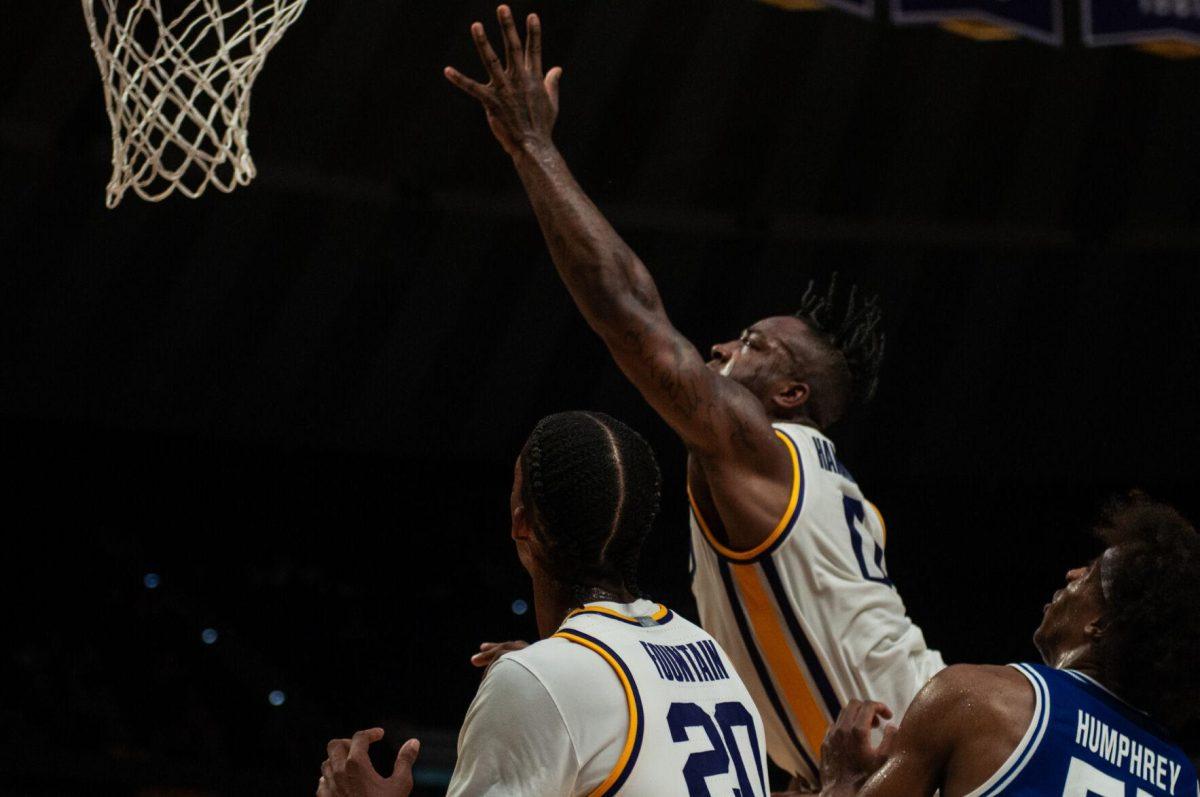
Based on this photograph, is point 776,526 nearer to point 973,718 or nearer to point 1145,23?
point 973,718

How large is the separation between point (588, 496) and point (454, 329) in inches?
401

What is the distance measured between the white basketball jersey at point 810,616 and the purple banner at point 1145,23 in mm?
3572

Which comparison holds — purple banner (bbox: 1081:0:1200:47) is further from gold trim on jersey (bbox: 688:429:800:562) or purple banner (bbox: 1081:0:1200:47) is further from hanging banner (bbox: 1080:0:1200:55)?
gold trim on jersey (bbox: 688:429:800:562)

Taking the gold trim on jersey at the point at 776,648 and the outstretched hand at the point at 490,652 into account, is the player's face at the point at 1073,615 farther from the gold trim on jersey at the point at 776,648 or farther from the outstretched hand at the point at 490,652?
the outstretched hand at the point at 490,652

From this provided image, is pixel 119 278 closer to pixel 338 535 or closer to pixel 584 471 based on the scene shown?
pixel 338 535

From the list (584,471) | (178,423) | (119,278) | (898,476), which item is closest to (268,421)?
(178,423)

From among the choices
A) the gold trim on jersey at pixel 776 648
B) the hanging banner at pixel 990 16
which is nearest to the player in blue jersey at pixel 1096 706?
the gold trim on jersey at pixel 776 648

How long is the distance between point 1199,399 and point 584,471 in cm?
1162

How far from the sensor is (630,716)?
2529 millimetres

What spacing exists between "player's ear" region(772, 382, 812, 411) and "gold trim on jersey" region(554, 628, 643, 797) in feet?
7.49

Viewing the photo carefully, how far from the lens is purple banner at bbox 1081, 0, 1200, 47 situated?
702cm

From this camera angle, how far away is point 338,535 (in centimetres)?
1370

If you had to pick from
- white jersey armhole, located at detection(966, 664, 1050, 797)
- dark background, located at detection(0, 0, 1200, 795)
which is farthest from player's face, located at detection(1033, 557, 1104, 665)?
dark background, located at detection(0, 0, 1200, 795)

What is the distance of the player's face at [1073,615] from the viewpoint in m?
3.20
